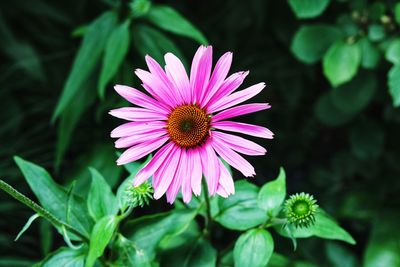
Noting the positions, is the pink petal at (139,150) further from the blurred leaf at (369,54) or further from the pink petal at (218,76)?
the blurred leaf at (369,54)

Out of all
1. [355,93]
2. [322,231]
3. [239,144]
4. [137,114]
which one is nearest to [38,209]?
[137,114]

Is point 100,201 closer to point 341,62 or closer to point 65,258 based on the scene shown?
point 65,258

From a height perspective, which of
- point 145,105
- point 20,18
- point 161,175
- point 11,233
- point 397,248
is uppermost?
point 20,18

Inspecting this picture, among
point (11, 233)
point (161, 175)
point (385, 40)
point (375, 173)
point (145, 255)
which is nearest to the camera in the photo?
point (161, 175)

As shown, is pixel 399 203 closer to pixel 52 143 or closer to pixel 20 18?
pixel 52 143

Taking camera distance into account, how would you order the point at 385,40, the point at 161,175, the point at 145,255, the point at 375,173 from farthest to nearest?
1. the point at 375,173
2. the point at 385,40
3. the point at 145,255
4. the point at 161,175

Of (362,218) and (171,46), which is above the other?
(171,46)

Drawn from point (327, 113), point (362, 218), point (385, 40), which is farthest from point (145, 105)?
point (362, 218)
